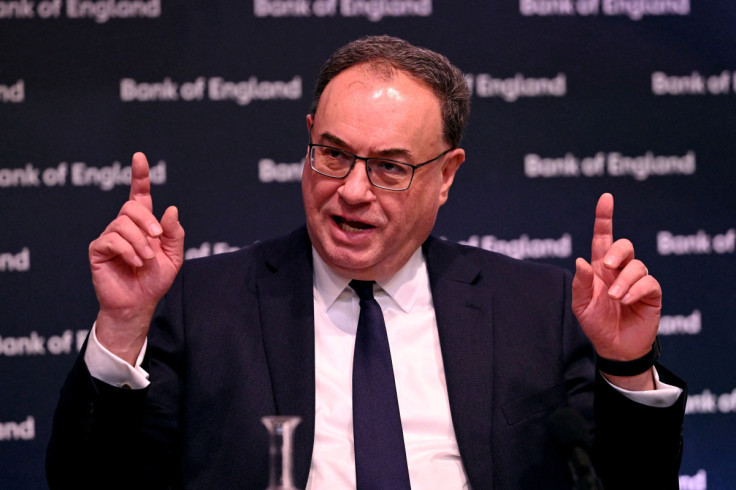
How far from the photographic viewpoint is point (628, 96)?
10.1 ft

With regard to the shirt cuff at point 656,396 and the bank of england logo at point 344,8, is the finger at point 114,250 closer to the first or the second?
the shirt cuff at point 656,396

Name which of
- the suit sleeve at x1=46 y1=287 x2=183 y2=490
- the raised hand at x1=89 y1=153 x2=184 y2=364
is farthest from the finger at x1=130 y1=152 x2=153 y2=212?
the suit sleeve at x1=46 y1=287 x2=183 y2=490

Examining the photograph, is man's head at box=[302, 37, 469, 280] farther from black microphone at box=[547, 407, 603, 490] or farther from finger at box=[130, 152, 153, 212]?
black microphone at box=[547, 407, 603, 490]

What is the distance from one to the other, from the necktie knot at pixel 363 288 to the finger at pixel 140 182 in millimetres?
613

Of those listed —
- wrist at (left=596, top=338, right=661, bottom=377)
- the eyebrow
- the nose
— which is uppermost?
the eyebrow

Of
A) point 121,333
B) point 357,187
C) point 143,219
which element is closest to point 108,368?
point 121,333

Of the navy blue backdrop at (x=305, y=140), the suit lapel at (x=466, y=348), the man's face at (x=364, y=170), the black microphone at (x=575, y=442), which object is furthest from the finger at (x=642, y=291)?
the navy blue backdrop at (x=305, y=140)

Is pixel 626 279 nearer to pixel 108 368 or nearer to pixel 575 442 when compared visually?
pixel 575 442

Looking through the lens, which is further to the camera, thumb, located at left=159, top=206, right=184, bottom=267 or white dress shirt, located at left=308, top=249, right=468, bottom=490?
white dress shirt, located at left=308, top=249, right=468, bottom=490

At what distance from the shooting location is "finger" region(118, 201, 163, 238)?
1698 mm

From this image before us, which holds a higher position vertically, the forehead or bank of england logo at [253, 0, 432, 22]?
bank of england logo at [253, 0, 432, 22]

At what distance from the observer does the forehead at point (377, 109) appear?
2014 mm

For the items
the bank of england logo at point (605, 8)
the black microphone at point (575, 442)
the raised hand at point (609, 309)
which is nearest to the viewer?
the black microphone at point (575, 442)

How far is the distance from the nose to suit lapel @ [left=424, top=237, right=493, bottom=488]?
36cm
